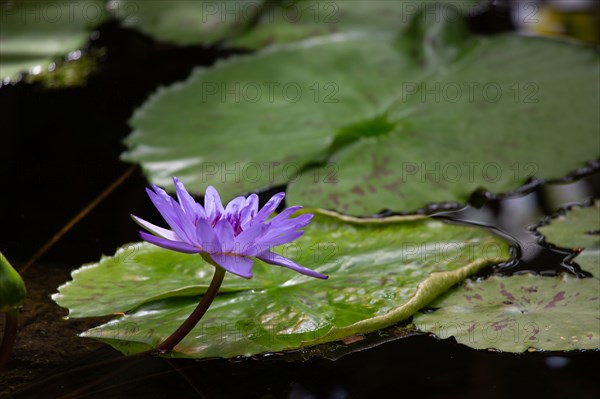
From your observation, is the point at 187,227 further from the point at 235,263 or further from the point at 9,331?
the point at 9,331

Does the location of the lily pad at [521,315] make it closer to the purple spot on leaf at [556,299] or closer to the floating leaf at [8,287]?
the purple spot on leaf at [556,299]

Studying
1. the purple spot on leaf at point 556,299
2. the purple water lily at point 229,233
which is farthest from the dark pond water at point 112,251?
the purple water lily at point 229,233

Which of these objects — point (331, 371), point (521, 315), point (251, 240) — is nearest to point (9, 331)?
point (251, 240)

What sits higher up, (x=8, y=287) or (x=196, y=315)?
(x=8, y=287)

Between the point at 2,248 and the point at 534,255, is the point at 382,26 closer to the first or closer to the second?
the point at 534,255

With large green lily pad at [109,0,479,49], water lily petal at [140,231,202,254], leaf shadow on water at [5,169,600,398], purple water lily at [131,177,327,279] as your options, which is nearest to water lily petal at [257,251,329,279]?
purple water lily at [131,177,327,279]

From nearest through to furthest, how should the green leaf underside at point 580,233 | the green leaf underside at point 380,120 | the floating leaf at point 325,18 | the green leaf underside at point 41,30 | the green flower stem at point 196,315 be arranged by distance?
the green flower stem at point 196,315
the green leaf underside at point 580,233
the green leaf underside at point 380,120
the green leaf underside at point 41,30
the floating leaf at point 325,18

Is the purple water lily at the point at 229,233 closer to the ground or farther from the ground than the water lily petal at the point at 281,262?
farther from the ground
